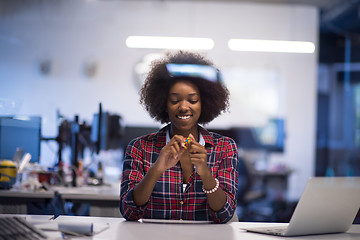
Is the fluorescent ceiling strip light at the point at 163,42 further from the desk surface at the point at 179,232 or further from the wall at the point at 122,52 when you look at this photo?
the desk surface at the point at 179,232

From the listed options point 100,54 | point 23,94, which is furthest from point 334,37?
point 23,94

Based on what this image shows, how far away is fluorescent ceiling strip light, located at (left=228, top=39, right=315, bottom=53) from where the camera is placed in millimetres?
6723

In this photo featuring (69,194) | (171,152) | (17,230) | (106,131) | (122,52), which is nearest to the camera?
(17,230)

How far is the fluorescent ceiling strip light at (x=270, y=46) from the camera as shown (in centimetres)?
672

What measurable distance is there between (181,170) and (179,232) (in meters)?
0.43

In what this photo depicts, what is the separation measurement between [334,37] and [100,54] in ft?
11.9

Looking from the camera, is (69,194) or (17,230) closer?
(17,230)

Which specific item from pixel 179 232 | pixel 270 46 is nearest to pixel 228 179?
pixel 179 232

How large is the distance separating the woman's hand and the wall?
4833mm

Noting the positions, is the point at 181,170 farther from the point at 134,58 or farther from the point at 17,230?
the point at 134,58

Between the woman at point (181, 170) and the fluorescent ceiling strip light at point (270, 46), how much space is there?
480 cm

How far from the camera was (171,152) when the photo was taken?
5.37 ft

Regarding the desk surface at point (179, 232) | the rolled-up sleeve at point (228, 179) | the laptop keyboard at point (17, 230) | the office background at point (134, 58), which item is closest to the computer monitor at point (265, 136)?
the office background at point (134, 58)

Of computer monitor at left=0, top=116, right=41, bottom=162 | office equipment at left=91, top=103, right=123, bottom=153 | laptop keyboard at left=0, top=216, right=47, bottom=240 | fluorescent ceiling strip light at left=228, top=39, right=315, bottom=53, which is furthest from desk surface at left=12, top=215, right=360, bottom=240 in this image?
fluorescent ceiling strip light at left=228, top=39, right=315, bottom=53
